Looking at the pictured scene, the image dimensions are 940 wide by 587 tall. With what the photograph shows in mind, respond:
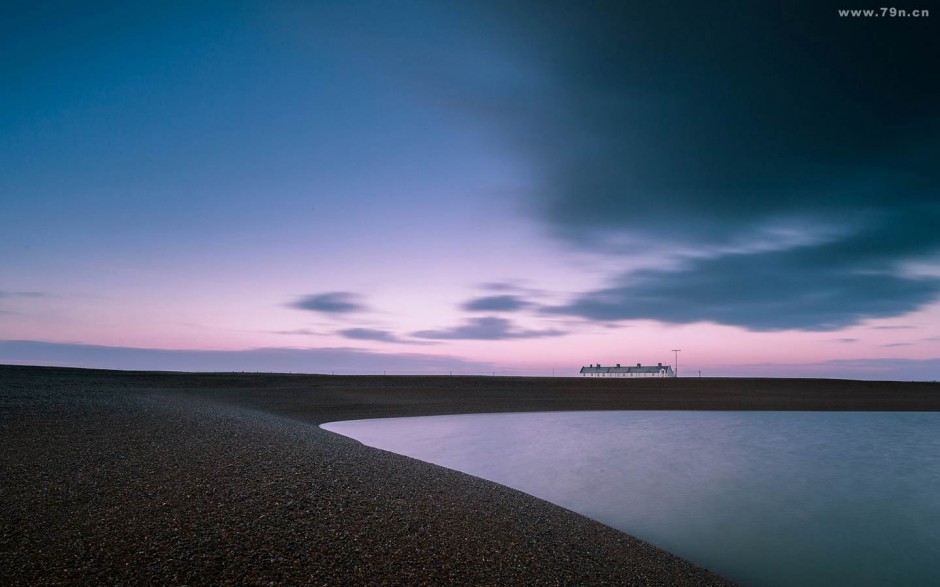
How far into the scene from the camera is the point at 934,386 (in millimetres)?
72188

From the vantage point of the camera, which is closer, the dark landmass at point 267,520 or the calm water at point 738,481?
the dark landmass at point 267,520

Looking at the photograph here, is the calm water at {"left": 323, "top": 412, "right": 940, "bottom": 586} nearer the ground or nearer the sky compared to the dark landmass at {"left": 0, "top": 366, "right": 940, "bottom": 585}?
nearer the ground

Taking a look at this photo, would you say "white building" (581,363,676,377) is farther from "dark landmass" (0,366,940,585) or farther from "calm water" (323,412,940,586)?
"dark landmass" (0,366,940,585)

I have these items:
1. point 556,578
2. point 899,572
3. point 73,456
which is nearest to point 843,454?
point 899,572

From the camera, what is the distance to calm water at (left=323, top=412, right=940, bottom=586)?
36.0ft

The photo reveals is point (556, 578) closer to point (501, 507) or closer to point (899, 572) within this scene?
point (501, 507)

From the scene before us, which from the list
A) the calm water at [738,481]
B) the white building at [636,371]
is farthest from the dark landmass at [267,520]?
the white building at [636,371]

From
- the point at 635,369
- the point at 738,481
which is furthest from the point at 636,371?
the point at 738,481

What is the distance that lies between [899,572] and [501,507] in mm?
7930

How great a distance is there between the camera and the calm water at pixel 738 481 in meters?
11.0

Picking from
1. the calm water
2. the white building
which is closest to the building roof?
the white building

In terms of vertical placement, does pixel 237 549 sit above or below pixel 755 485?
above

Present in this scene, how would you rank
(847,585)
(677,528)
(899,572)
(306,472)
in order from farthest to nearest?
(677,528)
(306,472)
(899,572)
(847,585)

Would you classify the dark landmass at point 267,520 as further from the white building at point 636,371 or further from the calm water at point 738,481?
the white building at point 636,371
